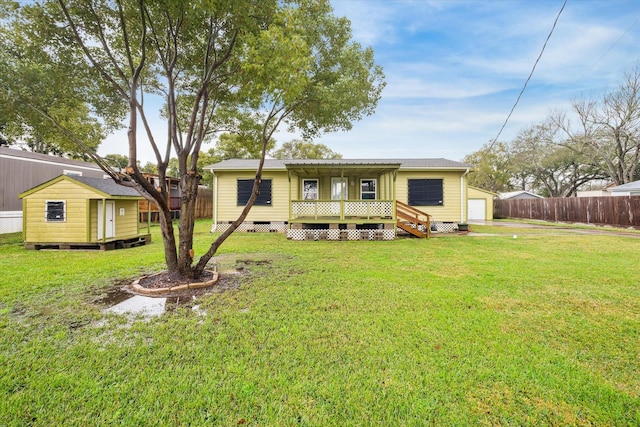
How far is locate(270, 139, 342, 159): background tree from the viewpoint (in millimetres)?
34062

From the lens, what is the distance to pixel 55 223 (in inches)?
337

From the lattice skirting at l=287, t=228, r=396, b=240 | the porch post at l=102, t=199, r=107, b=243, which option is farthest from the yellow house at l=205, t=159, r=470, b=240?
the porch post at l=102, t=199, r=107, b=243

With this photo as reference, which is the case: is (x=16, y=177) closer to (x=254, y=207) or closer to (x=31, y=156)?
(x=31, y=156)

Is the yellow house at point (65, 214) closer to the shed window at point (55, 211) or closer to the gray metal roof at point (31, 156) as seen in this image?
the shed window at point (55, 211)

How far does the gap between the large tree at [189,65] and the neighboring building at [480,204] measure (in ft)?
65.7

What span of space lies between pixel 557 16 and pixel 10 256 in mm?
15596

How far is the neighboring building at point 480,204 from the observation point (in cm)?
2353

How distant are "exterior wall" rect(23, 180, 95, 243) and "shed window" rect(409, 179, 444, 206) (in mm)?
12714

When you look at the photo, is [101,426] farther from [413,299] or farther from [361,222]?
[361,222]

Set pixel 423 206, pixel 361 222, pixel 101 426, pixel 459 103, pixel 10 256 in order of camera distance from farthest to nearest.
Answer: pixel 459 103 < pixel 423 206 < pixel 361 222 < pixel 10 256 < pixel 101 426

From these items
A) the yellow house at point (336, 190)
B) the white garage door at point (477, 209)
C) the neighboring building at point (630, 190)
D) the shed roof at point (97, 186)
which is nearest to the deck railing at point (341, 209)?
the yellow house at point (336, 190)

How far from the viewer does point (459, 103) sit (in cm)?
1964

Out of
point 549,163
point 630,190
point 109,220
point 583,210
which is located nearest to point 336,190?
point 109,220

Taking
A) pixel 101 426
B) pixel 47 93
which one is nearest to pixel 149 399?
pixel 101 426
